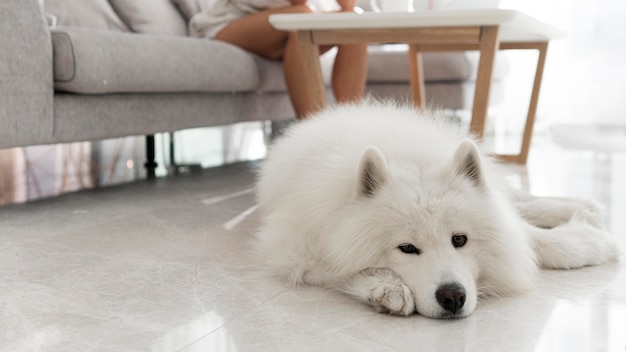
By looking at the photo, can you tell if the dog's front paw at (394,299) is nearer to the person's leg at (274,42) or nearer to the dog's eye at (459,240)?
the dog's eye at (459,240)

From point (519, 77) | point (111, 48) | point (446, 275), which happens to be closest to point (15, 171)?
point (111, 48)

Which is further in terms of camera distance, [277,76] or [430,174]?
[277,76]

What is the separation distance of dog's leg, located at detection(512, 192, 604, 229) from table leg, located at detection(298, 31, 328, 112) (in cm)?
120

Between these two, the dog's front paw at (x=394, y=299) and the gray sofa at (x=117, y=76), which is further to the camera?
the gray sofa at (x=117, y=76)

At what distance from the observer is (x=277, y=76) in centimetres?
402

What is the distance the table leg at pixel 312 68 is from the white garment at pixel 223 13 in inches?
34.3

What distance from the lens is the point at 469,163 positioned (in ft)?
4.96

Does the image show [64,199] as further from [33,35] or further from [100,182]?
[33,35]

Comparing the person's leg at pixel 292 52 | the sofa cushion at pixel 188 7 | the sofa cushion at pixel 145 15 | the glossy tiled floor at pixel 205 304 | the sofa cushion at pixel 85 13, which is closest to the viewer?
the glossy tiled floor at pixel 205 304

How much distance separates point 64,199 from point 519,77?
5.26 meters

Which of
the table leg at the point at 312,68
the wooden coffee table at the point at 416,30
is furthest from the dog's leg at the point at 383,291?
the table leg at the point at 312,68

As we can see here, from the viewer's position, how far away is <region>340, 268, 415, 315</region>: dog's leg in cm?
139

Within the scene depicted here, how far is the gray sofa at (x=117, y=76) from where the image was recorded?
2.42 meters

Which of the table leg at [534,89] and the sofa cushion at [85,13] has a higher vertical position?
the sofa cushion at [85,13]
